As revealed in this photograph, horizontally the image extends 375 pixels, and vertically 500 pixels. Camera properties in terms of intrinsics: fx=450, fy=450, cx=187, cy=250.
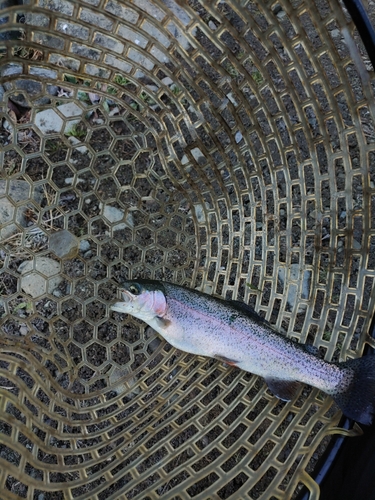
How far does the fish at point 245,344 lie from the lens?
1572 mm

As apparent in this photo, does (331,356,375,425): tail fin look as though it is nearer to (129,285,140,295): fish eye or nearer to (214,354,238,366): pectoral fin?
(214,354,238,366): pectoral fin

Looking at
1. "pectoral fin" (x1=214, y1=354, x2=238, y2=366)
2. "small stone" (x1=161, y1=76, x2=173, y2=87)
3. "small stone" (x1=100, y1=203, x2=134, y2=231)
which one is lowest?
"pectoral fin" (x1=214, y1=354, x2=238, y2=366)

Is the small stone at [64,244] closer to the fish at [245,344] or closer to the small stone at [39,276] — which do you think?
the small stone at [39,276]

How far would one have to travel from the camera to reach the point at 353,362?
1590 mm

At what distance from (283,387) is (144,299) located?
0.63m

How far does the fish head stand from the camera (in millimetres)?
1816

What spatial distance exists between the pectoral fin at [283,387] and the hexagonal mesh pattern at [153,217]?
76 millimetres

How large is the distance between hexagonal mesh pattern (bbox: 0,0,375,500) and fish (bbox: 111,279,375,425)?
12cm

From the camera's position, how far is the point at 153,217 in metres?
2.29

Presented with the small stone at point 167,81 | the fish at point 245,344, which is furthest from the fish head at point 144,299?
the small stone at point 167,81

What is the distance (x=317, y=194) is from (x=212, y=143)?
62 cm

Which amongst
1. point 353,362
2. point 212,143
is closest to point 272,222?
point 212,143

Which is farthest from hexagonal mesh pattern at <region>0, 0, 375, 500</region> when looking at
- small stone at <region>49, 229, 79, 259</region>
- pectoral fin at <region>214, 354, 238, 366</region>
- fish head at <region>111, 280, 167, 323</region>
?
fish head at <region>111, 280, 167, 323</region>

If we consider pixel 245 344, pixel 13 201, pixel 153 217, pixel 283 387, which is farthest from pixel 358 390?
pixel 13 201
